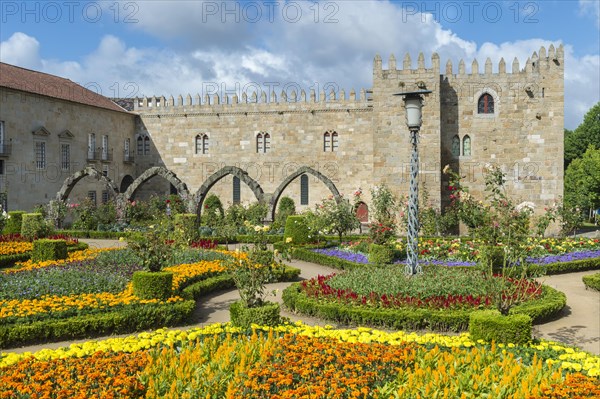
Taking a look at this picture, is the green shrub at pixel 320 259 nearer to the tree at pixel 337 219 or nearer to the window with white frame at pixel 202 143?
the tree at pixel 337 219

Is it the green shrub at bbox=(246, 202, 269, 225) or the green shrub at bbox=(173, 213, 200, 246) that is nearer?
the green shrub at bbox=(173, 213, 200, 246)

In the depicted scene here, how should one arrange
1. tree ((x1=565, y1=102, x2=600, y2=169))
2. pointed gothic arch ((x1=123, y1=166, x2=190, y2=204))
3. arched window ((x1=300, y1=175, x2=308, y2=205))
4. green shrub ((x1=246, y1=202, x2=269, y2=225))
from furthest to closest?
1. tree ((x1=565, y1=102, x2=600, y2=169))
2. arched window ((x1=300, y1=175, x2=308, y2=205))
3. green shrub ((x1=246, y1=202, x2=269, y2=225))
4. pointed gothic arch ((x1=123, y1=166, x2=190, y2=204))

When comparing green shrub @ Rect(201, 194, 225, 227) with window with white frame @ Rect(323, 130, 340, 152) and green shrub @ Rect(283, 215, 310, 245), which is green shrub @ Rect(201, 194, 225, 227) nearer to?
green shrub @ Rect(283, 215, 310, 245)

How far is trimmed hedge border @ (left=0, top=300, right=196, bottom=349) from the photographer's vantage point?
870 centimetres

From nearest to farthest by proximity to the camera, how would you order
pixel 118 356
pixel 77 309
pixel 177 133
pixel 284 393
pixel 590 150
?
1. pixel 284 393
2. pixel 118 356
3. pixel 77 309
4. pixel 177 133
5. pixel 590 150

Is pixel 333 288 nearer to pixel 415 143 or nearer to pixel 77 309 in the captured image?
pixel 415 143

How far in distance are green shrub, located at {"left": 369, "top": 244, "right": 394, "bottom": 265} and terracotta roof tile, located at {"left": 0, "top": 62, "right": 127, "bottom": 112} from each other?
1977cm

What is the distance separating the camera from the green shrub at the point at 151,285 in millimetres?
10227

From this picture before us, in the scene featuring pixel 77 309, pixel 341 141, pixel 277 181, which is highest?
pixel 341 141

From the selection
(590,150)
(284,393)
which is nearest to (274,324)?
(284,393)

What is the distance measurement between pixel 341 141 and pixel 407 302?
22.0m

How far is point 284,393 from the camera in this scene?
16.8 ft

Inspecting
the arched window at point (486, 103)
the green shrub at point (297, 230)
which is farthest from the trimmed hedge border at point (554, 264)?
the arched window at point (486, 103)

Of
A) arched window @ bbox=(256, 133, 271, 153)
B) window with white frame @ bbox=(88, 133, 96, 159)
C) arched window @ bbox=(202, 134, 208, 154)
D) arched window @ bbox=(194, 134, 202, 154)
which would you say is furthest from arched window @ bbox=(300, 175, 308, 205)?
window with white frame @ bbox=(88, 133, 96, 159)
